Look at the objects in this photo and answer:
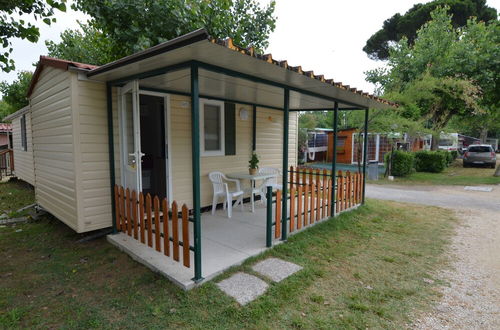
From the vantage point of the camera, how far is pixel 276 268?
10.2ft

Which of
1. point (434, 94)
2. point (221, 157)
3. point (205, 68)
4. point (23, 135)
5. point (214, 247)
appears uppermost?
point (434, 94)

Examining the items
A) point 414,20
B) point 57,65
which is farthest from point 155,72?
point 414,20

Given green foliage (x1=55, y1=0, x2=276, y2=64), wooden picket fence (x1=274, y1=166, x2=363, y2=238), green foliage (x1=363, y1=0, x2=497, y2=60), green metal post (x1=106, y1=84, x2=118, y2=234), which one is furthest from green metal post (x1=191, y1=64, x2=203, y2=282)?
green foliage (x1=363, y1=0, x2=497, y2=60)

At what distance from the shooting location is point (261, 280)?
9.26ft

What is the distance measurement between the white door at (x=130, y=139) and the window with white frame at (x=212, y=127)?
58.7 inches

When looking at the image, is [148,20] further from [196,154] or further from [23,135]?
[196,154]

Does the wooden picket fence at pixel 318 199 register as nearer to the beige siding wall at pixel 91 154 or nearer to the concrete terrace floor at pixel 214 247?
the concrete terrace floor at pixel 214 247

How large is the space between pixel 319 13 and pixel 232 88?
834cm

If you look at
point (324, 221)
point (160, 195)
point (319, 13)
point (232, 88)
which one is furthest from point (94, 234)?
point (319, 13)

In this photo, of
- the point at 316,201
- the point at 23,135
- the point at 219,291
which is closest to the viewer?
the point at 219,291

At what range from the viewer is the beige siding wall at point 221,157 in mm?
4699

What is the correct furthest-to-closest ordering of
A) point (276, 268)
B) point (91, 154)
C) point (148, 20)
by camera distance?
point (148, 20) → point (91, 154) → point (276, 268)

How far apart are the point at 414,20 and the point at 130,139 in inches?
834

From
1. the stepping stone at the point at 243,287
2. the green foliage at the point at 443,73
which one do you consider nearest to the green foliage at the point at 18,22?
the stepping stone at the point at 243,287
